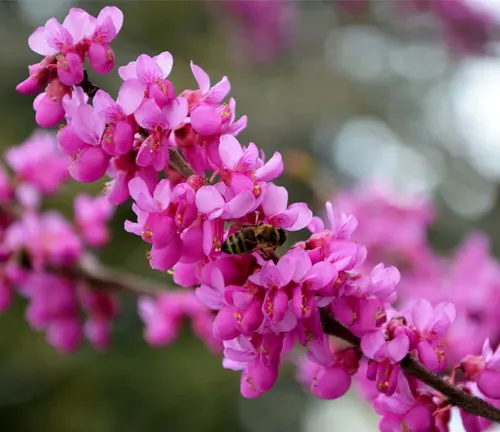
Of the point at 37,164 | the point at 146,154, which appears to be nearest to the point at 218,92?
the point at 146,154

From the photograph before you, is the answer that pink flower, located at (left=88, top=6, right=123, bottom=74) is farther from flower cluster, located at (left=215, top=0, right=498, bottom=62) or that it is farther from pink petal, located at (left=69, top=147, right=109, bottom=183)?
flower cluster, located at (left=215, top=0, right=498, bottom=62)

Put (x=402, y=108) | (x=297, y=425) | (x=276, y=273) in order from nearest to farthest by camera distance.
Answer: (x=276, y=273), (x=297, y=425), (x=402, y=108)

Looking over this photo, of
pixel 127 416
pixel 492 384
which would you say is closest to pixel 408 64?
pixel 127 416

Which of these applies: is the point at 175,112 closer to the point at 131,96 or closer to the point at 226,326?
the point at 131,96

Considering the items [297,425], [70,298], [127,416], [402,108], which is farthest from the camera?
[402,108]

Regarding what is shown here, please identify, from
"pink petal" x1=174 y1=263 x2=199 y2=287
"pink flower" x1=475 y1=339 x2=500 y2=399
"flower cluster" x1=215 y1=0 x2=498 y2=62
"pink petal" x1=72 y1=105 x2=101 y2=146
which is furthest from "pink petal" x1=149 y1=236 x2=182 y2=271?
"flower cluster" x1=215 y1=0 x2=498 y2=62

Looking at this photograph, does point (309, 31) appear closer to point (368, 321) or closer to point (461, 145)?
point (461, 145)
